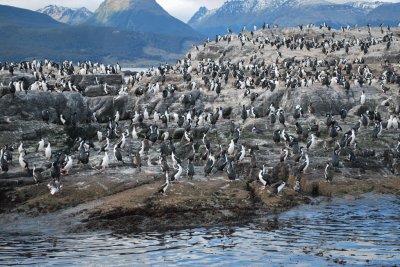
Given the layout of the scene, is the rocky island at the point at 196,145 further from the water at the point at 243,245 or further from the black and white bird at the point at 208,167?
the water at the point at 243,245

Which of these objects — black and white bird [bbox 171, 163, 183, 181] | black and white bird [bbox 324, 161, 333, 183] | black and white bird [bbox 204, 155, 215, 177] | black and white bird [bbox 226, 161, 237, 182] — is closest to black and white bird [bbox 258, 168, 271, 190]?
black and white bird [bbox 226, 161, 237, 182]

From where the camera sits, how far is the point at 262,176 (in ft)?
83.4

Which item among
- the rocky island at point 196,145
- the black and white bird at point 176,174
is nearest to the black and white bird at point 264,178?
the rocky island at point 196,145

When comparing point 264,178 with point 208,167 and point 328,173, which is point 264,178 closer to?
point 208,167

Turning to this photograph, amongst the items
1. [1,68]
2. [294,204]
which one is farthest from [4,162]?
[1,68]

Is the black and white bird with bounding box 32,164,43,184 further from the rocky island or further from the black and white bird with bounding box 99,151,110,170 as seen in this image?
the black and white bird with bounding box 99,151,110,170

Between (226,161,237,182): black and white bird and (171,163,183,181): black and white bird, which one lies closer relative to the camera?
(171,163,183,181): black and white bird

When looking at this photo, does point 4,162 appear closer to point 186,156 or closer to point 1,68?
point 186,156

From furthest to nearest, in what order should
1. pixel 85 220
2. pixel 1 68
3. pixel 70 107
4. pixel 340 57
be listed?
pixel 340 57
pixel 1 68
pixel 70 107
pixel 85 220

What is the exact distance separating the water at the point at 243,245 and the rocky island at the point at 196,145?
1364 mm

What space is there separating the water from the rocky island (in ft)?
4.48

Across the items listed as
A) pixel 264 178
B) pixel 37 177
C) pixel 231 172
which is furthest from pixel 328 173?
pixel 37 177

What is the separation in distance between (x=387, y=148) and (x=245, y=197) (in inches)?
432

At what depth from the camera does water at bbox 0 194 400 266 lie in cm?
1819
